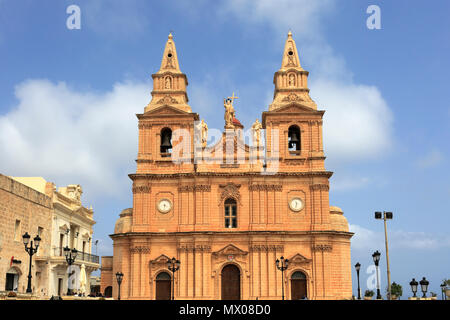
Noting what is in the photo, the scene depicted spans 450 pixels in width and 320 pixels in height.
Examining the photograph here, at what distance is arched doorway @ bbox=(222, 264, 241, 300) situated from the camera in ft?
141

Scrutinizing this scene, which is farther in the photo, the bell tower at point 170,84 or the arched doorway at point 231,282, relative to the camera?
the bell tower at point 170,84

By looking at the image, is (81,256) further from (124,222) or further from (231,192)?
(231,192)

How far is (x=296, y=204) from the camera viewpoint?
4447cm

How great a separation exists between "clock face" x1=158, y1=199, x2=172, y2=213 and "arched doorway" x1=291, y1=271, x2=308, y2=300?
38.8 ft

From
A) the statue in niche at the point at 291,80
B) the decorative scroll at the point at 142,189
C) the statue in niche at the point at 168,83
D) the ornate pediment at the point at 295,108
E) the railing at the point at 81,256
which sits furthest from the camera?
the statue in niche at the point at 168,83

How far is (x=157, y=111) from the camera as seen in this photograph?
46.7 m

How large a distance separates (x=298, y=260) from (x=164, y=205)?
A: 12.1 meters

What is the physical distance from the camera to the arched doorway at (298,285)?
42688mm

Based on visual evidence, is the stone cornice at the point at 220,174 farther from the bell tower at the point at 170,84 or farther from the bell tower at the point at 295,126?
the bell tower at the point at 170,84

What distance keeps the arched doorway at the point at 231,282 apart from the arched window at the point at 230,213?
11.2 ft

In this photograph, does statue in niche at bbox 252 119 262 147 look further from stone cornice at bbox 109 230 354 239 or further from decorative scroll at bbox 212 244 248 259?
decorative scroll at bbox 212 244 248 259

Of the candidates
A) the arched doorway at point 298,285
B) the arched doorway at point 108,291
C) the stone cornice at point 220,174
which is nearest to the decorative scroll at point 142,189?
the stone cornice at point 220,174

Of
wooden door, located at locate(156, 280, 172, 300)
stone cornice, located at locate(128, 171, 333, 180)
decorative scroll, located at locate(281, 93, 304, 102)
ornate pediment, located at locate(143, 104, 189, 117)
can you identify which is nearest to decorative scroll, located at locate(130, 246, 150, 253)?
wooden door, located at locate(156, 280, 172, 300)
